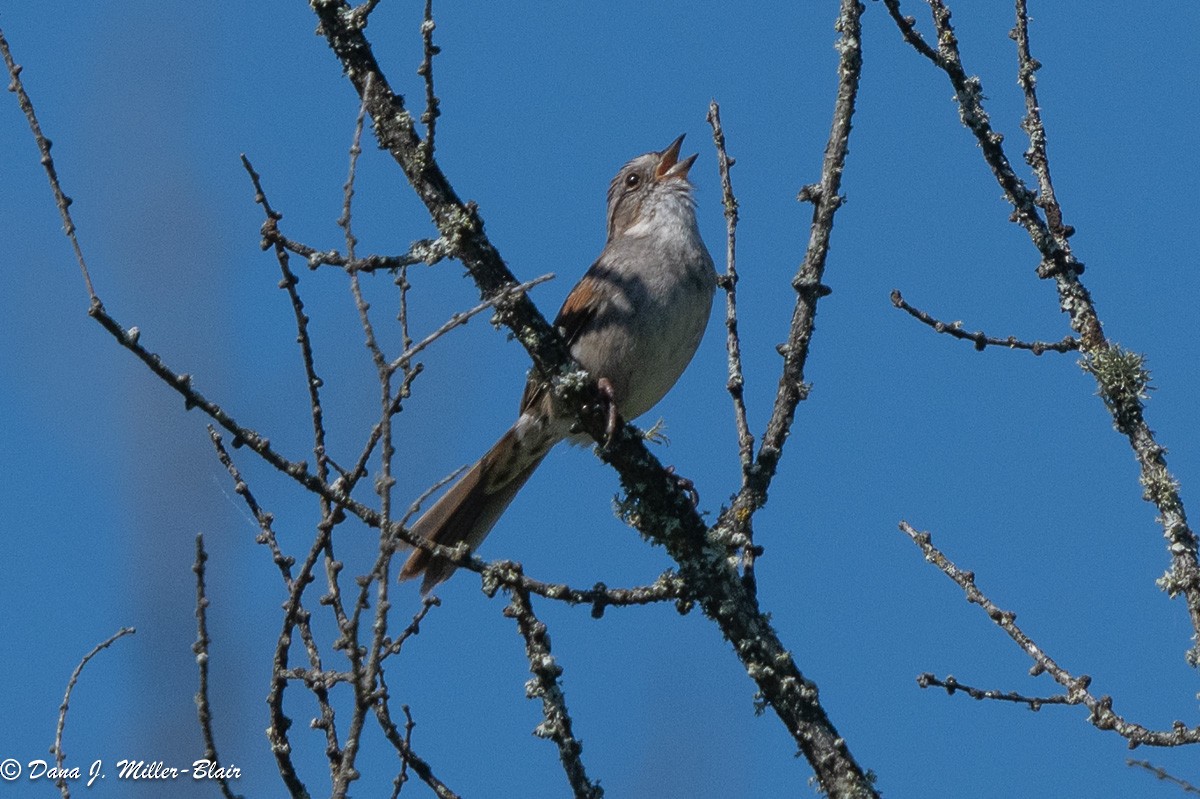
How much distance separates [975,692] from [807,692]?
0.43m

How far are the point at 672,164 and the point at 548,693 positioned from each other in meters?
3.86

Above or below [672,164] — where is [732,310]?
below

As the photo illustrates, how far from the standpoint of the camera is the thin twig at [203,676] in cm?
282

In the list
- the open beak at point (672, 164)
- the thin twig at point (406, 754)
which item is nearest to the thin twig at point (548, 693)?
the thin twig at point (406, 754)

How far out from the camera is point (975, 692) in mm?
3832

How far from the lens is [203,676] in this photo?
2.83m

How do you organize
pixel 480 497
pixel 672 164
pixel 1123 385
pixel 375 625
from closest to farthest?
1. pixel 375 625
2. pixel 1123 385
3. pixel 480 497
4. pixel 672 164

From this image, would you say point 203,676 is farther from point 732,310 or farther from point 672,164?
point 672,164

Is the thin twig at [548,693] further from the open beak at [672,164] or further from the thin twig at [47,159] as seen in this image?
the open beak at [672,164]

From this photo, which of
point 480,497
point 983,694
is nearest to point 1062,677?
point 983,694

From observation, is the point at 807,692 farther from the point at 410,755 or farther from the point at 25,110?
the point at 25,110

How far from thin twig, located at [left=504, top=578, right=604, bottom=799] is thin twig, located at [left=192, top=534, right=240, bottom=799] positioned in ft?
2.50

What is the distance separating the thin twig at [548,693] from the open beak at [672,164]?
350cm

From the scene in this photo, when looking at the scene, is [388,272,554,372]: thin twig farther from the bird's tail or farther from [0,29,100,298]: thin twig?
the bird's tail
